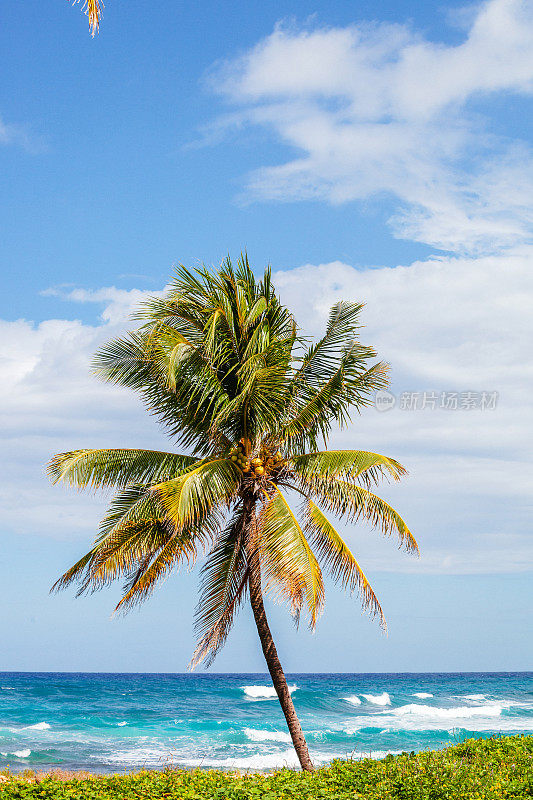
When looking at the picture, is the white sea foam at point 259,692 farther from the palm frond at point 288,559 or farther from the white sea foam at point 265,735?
the palm frond at point 288,559

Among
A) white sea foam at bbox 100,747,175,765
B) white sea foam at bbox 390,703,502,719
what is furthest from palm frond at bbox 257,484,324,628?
white sea foam at bbox 390,703,502,719

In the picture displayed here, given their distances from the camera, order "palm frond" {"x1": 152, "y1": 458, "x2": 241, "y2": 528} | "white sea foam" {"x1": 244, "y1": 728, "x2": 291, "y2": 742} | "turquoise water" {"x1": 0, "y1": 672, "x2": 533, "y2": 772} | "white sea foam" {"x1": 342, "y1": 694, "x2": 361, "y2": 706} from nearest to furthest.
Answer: "palm frond" {"x1": 152, "y1": 458, "x2": 241, "y2": 528}, "turquoise water" {"x1": 0, "y1": 672, "x2": 533, "y2": 772}, "white sea foam" {"x1": 244, "y1": 728, "x2": 291, "y2": 742}, "white sea foam" {"x1": 342, "y1": 694, "x2": 361, "y2": 706}

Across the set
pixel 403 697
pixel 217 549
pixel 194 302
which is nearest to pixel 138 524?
pixel 217 549

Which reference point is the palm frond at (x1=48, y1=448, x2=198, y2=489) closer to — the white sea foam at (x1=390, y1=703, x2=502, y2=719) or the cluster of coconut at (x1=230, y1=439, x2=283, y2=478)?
the cluster of coconut at (x1=230, y1=439, x2=283, y2=478)

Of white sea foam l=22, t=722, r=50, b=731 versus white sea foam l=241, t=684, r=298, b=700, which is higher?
white sea foam l=241, t=684, r=298, b=700

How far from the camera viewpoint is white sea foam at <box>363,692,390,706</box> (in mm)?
43844

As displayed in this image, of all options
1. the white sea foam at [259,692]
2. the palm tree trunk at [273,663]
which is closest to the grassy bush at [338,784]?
the palm tree trunk at [273,663]

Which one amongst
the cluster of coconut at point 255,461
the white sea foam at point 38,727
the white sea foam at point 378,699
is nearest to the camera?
the cluster of coconut at point 255,461

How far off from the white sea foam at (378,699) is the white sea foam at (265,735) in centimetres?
1501

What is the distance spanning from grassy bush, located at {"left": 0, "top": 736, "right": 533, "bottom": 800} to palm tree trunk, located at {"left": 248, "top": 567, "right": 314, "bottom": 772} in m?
1.58

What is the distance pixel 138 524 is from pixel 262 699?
35.8 meters

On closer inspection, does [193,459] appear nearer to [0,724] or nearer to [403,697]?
[0,724]

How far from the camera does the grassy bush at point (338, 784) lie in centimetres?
828

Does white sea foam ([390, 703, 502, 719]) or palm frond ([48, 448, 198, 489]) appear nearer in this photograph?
palm frond ([48, 448, 198, 489])
